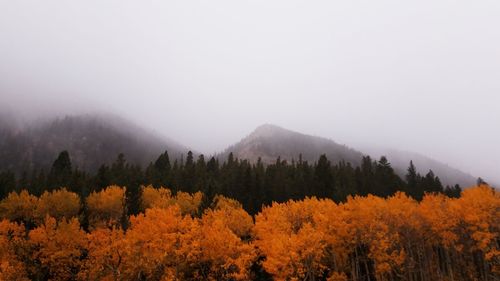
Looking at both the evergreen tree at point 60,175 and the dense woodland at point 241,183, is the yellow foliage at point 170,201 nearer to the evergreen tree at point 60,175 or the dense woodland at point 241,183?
the dense woodland at point 241,183

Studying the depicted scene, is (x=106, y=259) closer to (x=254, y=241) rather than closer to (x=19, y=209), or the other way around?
(x=254, y=241)

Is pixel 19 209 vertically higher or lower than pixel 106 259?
lower

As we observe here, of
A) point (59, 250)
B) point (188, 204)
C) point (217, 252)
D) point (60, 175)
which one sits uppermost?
point (217, 252)

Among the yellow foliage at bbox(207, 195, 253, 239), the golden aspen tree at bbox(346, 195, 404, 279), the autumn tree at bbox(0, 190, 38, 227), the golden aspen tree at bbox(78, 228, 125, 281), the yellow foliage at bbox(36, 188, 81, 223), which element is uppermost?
the golden aspen tree at bbox(346, 195, 404, 279)

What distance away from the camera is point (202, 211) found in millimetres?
75500

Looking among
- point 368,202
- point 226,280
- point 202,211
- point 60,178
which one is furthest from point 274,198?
point 60,178

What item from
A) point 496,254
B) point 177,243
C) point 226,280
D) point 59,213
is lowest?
point 59,213

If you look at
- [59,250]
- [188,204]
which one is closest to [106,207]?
[188,204]

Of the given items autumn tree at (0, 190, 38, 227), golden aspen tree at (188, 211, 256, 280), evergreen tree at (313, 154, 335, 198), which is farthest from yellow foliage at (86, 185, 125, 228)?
evergreen tree at (313, 154, 335, 198)

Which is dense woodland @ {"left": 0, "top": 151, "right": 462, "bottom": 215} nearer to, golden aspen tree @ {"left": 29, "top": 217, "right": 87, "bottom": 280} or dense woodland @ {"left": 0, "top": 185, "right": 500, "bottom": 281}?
golden aspen tree @ {"left": 29, "top": 217, "right": 87, "bottom": 280}

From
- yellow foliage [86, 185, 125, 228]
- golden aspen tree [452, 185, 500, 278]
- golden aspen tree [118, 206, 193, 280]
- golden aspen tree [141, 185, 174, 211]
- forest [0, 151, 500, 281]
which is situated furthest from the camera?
golden aspen tree [141, 185, 174, 211]

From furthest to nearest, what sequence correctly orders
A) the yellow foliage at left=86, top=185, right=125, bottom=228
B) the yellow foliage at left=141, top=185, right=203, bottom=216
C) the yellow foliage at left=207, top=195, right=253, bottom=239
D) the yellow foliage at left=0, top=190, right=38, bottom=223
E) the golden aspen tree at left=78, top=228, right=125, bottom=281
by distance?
the yellow foliage at left=141, top=185, right=203, bottom=216 → the yellow foliage at left=86, top=185, right=125, bottom=228 → the yellow foliage at left=0, top=190, right=38, bottom=223 → the yellow foliage at left=207, top=195, right=253, bottom=239 → the golden aspen tree at left=78, top=228, right=125, bottom=281

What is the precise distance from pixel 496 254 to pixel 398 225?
13.0 meters

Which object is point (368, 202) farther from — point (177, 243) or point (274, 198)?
point (274, 198)
